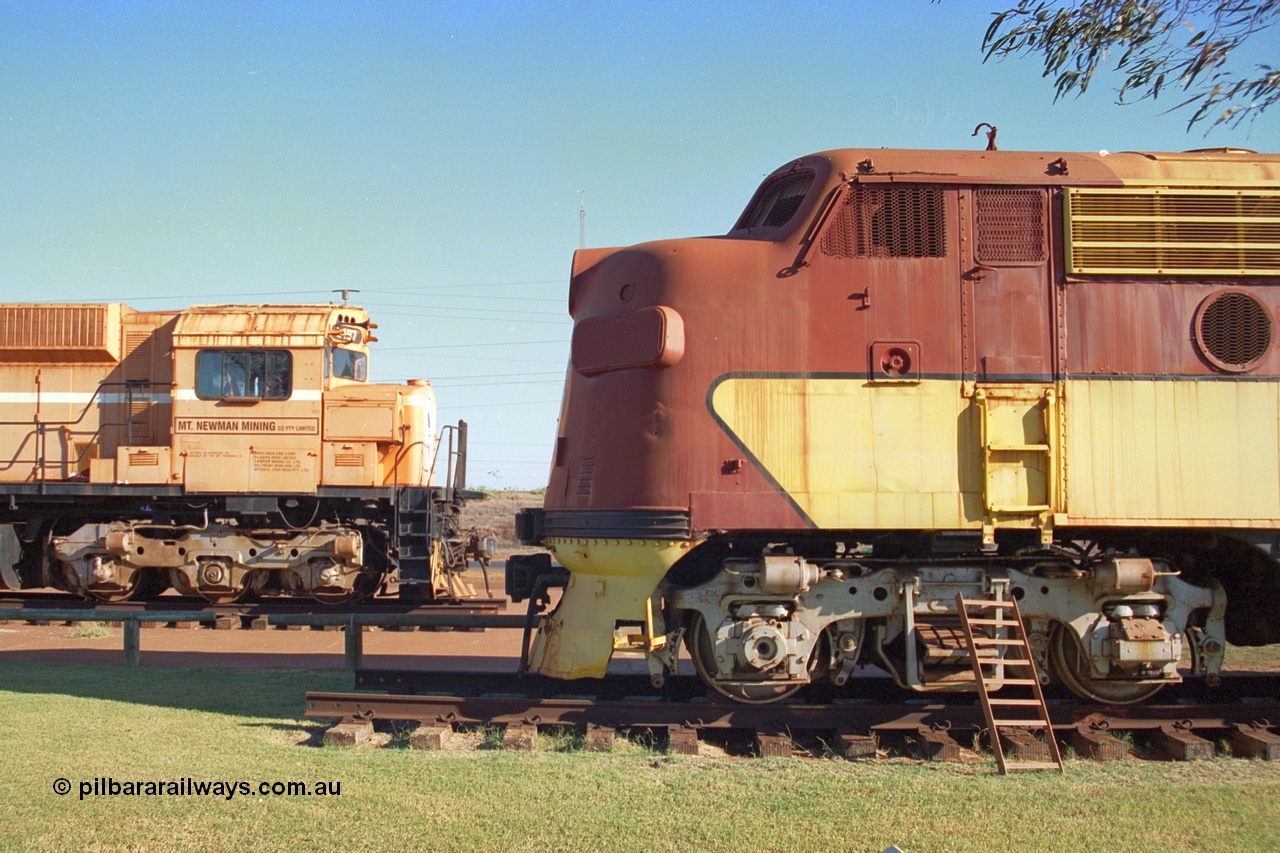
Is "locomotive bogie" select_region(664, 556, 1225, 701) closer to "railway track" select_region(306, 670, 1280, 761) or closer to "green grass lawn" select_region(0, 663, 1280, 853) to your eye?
"railway track" select_region(306, 670, 1280, 761)

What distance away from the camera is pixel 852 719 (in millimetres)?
7723

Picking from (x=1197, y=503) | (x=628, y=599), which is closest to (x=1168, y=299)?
(x=1197, y=503)

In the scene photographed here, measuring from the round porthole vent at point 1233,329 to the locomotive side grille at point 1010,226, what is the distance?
124cm

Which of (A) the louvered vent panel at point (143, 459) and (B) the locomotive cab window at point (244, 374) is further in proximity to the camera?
(B) the locomotive cab window at point (244, 374)

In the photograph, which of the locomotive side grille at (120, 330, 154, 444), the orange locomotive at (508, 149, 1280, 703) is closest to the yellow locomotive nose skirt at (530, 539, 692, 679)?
the orange locomotive at (508, 149, 1280, 703)

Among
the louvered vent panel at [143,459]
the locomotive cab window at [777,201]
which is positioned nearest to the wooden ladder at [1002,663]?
the locomotive cab window at [777,201]

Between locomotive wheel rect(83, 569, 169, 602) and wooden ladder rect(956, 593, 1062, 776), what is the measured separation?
12.7 metres

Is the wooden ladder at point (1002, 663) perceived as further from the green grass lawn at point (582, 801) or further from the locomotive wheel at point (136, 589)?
the locomotive wheel at point (136, 589)

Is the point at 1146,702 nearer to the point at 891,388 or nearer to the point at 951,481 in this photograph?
the point at 951,481

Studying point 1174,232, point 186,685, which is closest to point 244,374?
point 186,685

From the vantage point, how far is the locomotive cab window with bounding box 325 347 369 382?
15.9 meters

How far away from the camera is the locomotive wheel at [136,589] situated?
50.9 feet

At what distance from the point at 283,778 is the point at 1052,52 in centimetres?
677

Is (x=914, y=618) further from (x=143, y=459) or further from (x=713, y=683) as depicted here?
(x=143, y=459)
